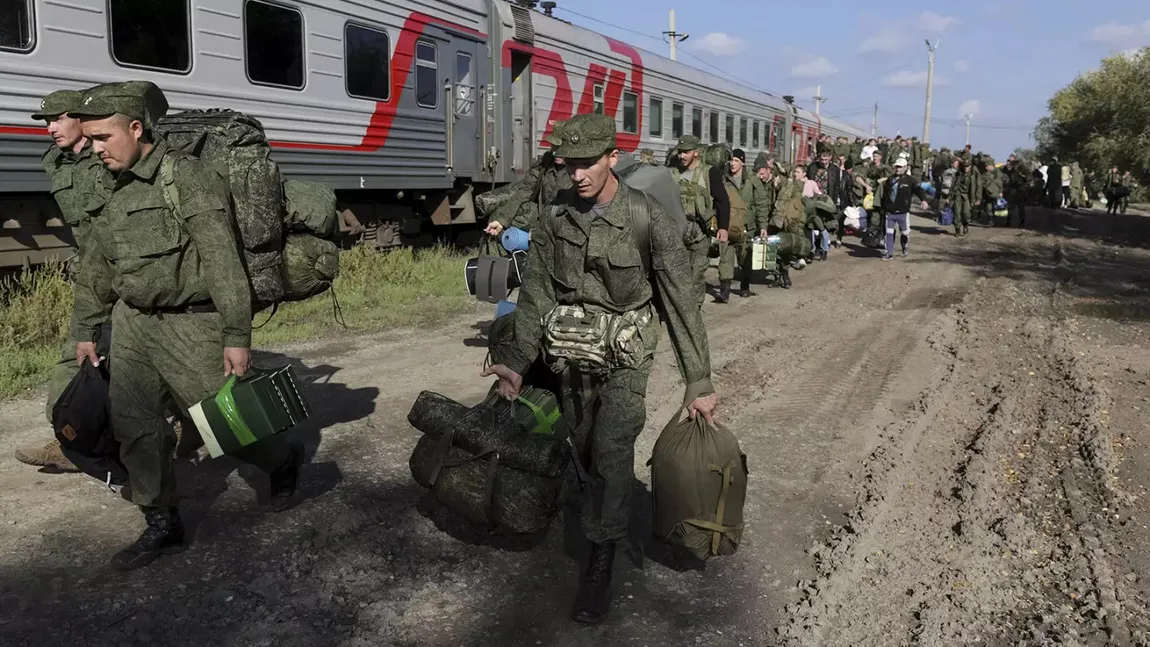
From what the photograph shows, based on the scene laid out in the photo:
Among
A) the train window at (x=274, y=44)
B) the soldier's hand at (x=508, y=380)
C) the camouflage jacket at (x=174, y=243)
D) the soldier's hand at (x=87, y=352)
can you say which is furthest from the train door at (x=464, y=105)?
the soldier's hand at (x=508, y=380)

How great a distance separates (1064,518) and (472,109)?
10.2 meters

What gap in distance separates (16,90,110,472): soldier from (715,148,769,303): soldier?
6749 millimetres

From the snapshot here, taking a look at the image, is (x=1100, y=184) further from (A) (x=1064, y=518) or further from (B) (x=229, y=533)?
(B) (x=229, y=533)

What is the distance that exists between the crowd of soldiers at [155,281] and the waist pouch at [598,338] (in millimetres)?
1255

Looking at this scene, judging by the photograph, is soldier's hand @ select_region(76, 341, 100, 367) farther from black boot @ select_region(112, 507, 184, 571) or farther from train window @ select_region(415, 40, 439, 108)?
train window @ select_region(415, 40, 439, 108)

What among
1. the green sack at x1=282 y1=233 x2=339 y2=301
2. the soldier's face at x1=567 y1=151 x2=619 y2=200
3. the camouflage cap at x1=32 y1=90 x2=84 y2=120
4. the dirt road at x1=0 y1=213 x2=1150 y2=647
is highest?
the camouflage cap at x1=32 y1=90 x2=84 y2=120

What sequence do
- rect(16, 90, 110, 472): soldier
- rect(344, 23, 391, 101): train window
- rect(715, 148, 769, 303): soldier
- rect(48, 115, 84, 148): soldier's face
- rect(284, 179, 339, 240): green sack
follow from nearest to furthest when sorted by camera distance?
rect(16, 90, 110, 472): soldier → rect(284, 179, 339, 240): green sack → rect(48, 115, 84, 148): soldier's face → rect(715, 148, 769, 303): soldier → rect(344, 23, 391, 101): train window

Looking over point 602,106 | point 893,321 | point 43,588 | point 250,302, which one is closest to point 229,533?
point 43,588

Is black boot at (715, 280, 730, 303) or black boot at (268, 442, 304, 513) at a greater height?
black boot at (715, 280, 730, 303)

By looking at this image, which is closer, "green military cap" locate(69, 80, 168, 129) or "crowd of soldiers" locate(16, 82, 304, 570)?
"green military cap" locate(69, 80, 168, 129)

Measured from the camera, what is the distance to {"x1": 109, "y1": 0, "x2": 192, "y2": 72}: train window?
25.7ft

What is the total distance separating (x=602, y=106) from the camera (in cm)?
1622

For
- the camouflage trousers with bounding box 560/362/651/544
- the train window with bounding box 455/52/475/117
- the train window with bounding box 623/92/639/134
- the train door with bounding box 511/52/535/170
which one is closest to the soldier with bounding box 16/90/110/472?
the camouflage trousers with bounding box 560/362/651/544

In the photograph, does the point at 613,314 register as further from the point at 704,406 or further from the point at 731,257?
the point at 731,257
